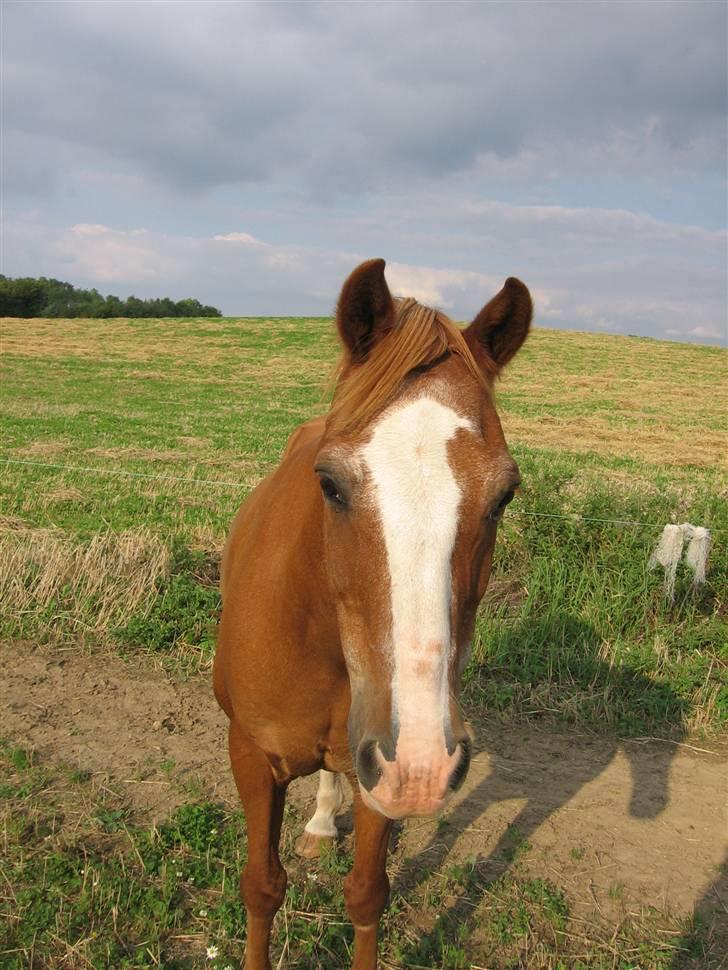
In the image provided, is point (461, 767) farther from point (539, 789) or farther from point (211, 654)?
point (211, 654)

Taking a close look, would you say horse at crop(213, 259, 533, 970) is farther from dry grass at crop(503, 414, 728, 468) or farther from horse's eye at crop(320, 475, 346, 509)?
dry grass at crop(503, 414, 728, 468)

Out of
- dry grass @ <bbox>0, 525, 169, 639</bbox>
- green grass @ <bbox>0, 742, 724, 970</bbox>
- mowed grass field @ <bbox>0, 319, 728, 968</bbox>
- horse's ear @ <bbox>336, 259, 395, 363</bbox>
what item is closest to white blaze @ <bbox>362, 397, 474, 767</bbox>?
horse's ear @ <bbox>336, 259, 395, 363</bbox>

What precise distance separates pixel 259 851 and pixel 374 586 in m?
1.55

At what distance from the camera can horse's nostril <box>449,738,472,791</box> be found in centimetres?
171

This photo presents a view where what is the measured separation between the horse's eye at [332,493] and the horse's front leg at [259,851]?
4.11 feet

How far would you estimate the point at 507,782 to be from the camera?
13.6 ft

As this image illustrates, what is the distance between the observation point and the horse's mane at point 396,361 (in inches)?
79.7

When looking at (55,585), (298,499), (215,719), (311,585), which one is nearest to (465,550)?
(311,585)

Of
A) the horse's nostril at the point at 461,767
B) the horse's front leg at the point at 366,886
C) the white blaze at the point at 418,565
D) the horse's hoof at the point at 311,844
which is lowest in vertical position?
the horse's hoof at the point at 311,844

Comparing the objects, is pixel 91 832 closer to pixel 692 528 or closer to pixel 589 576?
pixel 589 576

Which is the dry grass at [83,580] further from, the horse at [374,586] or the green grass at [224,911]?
the horse at [374,586]

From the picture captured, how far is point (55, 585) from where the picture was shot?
17.9 feet

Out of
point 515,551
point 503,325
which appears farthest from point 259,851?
point 515,551

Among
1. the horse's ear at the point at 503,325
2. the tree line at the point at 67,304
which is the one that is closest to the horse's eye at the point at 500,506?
the horse's ear at the point at 503,325
